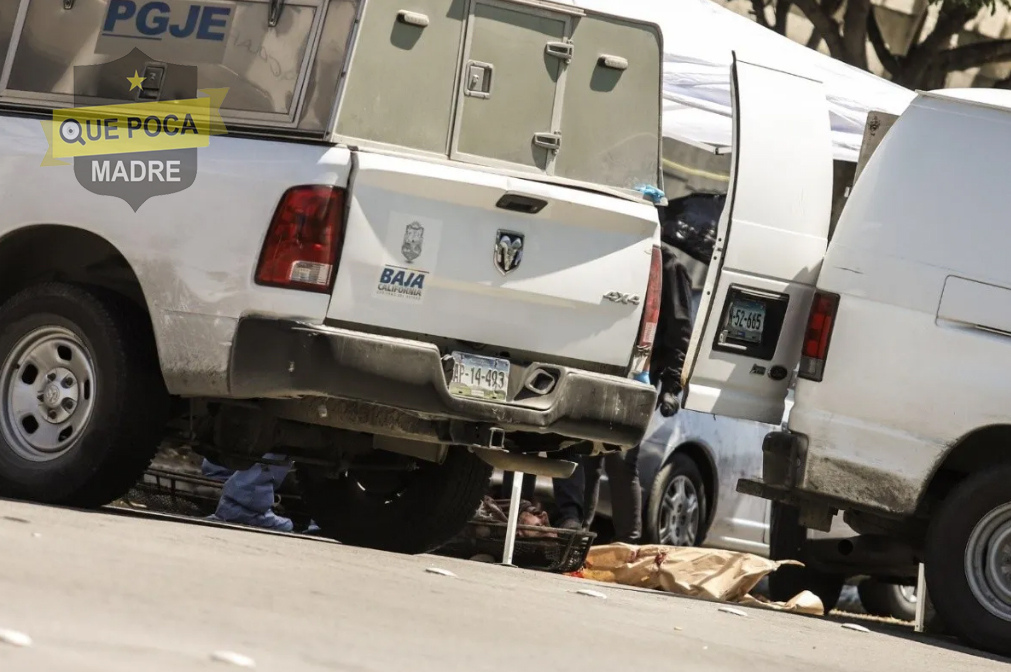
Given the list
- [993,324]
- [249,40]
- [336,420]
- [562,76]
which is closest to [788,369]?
[993,324]

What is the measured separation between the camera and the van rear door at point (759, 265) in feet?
26.3

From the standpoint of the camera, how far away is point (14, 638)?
3.92 metres

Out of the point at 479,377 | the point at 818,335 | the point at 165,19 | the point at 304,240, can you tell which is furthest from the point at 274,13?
the point at 818,335


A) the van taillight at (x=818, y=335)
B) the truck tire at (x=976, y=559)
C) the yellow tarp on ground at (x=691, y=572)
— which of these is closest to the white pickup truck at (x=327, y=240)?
the van taillight at (x=818, y=335)

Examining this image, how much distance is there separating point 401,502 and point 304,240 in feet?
6.42

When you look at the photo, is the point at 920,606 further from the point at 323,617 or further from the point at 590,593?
the point at 323,617

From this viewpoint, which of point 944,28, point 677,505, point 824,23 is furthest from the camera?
point 944,28

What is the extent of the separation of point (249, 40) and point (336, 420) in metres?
1.53

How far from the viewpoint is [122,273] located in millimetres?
7074

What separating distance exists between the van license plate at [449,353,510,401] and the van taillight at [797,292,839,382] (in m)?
A: 1.59

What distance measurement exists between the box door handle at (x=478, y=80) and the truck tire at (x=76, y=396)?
158 cm

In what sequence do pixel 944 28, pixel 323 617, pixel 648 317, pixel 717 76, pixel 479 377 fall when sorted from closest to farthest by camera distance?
pixel 323 617, pixel 479 377, pixel 648 317, pixel 717 76, pixel 944 28

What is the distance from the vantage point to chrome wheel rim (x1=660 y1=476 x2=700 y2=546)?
38.0 ft

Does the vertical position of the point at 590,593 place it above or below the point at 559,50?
below
